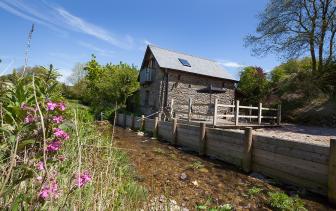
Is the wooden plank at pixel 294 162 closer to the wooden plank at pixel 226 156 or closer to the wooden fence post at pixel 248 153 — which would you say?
the wooden fence post at pixel 248 153

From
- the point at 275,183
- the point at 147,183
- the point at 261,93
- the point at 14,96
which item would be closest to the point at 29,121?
the point at 14,96

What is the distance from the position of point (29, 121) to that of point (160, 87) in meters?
20.0

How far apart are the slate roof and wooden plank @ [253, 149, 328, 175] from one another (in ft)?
49.7

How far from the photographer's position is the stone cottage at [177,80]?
71.4 ft

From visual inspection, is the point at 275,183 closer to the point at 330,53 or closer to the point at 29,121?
the point at 29,121

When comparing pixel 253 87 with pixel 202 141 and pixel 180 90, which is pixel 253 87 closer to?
pixel 180 90

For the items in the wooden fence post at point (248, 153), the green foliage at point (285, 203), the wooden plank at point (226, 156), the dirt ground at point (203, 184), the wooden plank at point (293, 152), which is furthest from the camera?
the wooden plank at point (226, 156)

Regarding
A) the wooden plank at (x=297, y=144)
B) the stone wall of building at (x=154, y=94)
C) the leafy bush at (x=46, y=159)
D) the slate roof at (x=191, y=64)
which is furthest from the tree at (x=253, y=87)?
the leafy bush at (x=46, y=159)

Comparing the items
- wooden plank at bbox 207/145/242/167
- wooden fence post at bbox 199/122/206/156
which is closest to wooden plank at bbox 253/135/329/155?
wooden plank at bbox 207/145/242/167

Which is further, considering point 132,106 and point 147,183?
point 132,106

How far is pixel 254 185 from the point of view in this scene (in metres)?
6.38

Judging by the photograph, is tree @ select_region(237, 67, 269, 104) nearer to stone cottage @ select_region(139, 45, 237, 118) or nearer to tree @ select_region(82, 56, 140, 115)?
stone cottage @ select_region(139, 45, 237, 118)

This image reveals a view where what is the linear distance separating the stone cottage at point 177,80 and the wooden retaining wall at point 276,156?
1117 cm

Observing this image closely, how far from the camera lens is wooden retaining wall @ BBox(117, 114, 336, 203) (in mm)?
5578
